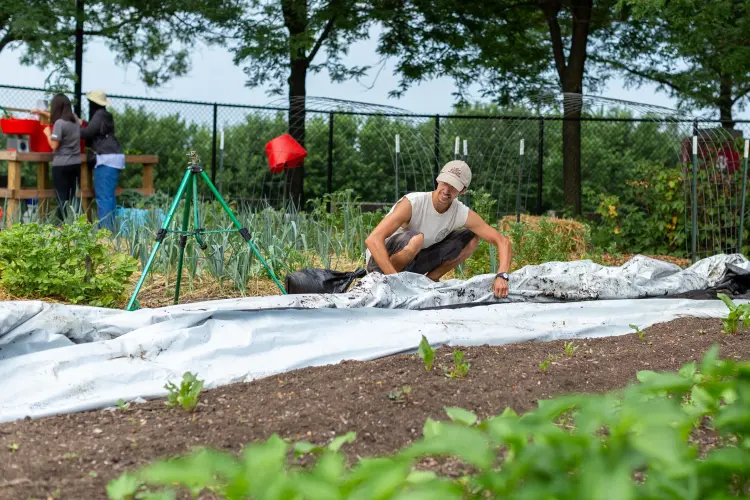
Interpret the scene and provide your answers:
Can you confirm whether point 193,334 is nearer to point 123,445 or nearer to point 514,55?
point 123,445

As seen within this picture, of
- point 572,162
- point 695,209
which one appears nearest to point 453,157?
point 572,162

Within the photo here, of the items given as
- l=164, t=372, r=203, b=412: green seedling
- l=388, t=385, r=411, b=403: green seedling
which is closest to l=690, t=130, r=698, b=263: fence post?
l=388, t=385, r=411, b=403: green seedling

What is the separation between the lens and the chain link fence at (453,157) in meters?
8.78

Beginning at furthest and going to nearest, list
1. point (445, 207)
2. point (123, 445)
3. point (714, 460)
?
point (445, 207) → point (123, 445) → point (714, 460)

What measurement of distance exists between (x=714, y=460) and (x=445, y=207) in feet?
12.6

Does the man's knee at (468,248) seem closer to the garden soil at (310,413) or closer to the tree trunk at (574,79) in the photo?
the garden soil at (310,413)

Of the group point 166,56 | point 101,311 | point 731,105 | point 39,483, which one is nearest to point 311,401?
point 39,483

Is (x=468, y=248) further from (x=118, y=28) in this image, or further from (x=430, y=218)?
(x=118, y=28)

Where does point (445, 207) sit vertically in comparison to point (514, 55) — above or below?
below

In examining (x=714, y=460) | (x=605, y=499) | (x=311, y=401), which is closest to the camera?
(x=605, y=499)

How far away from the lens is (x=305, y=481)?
3.62 feet

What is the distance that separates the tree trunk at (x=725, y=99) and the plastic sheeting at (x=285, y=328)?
7.70 metres

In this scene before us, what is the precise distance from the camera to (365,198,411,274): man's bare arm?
4770mm

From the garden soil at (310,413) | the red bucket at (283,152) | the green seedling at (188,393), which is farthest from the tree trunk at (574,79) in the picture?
the green seedling at (188,393)
